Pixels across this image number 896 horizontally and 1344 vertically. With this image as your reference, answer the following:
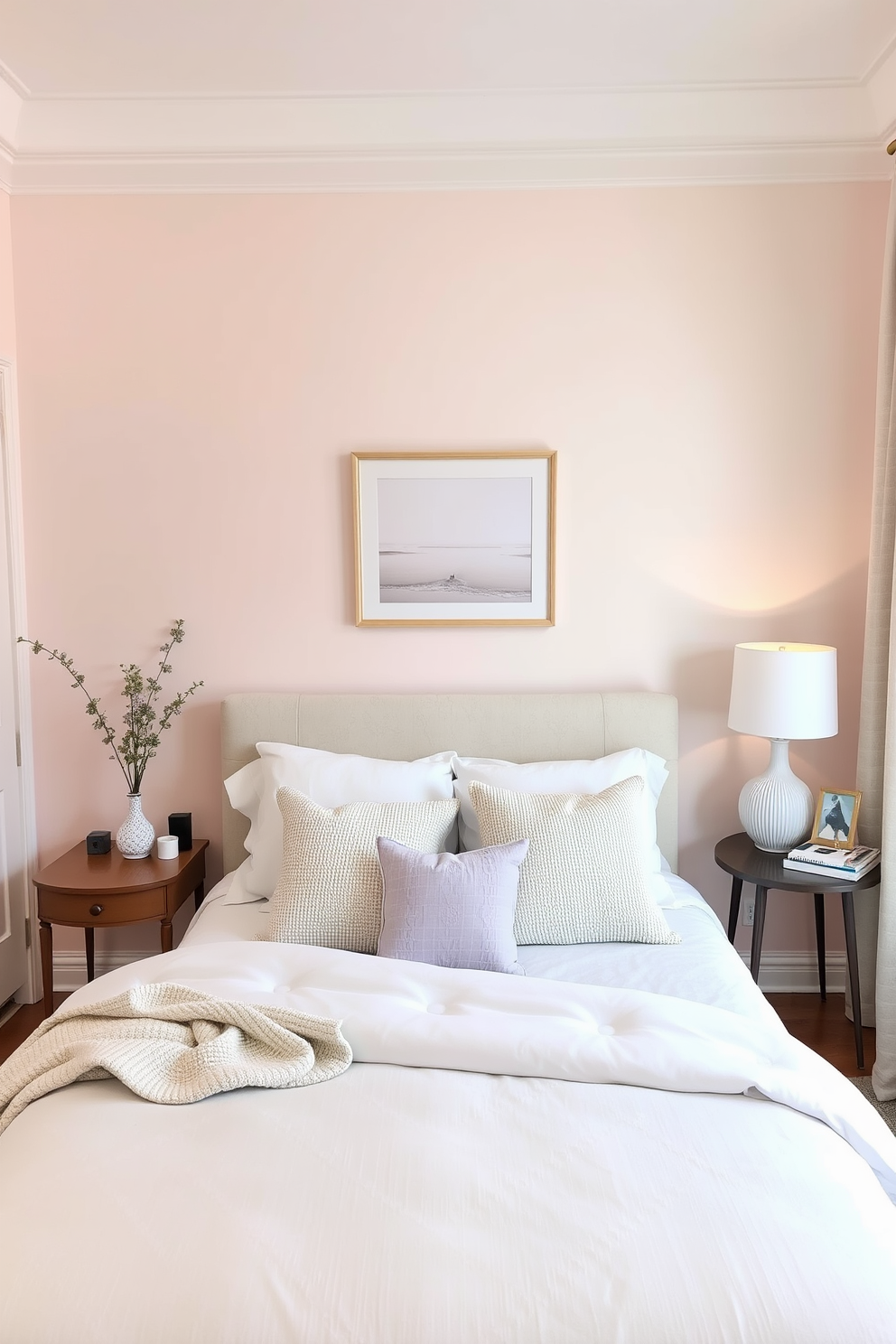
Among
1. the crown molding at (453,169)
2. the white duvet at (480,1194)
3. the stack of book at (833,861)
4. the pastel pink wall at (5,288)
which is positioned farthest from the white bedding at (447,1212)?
the crown molding at (453,169)

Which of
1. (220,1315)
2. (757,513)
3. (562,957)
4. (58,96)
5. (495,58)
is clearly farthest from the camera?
(757,513)

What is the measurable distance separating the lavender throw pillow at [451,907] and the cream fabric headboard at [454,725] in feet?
2.43

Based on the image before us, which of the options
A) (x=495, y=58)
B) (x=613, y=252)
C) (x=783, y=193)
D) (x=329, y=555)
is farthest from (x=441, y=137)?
(x=329, y=555)

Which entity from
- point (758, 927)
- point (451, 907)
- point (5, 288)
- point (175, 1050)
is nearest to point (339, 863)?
point (451, 907)

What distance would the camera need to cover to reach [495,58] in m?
2.78

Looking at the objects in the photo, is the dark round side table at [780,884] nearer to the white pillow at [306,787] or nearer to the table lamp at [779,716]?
the table lamp at [779,716]

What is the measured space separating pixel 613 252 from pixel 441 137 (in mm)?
664

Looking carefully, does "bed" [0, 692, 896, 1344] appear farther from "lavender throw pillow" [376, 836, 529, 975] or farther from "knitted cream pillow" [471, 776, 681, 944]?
"knitted cream pillow" [471, 776, 681, 944]

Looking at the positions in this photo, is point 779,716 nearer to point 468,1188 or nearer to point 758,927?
point 758,927

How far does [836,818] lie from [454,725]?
1272 mm

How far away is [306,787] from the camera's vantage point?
2908 mm

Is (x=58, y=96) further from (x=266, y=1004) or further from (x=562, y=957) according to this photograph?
(x=562, y=957)

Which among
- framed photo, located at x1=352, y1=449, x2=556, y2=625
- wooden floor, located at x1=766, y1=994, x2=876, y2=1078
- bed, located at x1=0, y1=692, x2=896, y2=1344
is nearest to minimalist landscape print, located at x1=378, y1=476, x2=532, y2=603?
framed photo, located at x1=352, y1=449, x2=556, y2=625

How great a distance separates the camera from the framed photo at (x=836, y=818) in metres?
Answer: 2.97
